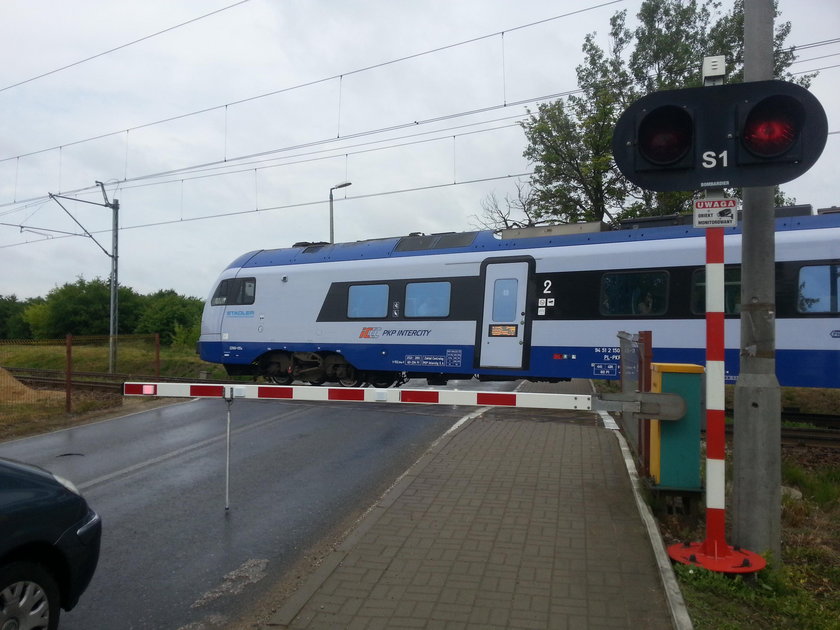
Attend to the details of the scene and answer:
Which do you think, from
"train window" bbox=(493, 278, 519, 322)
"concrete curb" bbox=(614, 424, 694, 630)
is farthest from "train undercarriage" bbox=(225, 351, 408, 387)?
"concrete curb" bbox=(614, 424, 694, 630)

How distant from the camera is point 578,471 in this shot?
7605 millimetres

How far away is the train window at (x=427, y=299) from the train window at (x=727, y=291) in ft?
14.3

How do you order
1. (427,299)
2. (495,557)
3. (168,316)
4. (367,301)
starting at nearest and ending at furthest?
(495,557) → (427,299) → (367,301) → (168,316)

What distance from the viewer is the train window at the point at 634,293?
11.3m

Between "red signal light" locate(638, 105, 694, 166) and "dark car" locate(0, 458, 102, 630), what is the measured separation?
13.8 feet

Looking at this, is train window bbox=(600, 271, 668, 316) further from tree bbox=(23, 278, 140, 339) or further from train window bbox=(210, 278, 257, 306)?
tree bbox=(23, 278, 140, 339)

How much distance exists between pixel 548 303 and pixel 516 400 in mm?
6892

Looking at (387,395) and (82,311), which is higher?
(82,311)

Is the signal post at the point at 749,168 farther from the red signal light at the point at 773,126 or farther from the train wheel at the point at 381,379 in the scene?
the train wheel at the point at 381,379

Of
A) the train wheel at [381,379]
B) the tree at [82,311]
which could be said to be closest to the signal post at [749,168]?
the train wheel at [381,379]

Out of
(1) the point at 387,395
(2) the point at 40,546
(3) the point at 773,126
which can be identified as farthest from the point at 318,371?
(3) the point at 773,126

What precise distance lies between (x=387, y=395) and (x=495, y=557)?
161cm

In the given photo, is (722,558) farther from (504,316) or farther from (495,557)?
(504,316)

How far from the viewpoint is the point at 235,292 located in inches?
636
